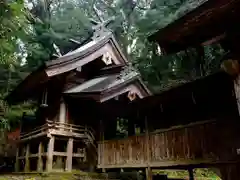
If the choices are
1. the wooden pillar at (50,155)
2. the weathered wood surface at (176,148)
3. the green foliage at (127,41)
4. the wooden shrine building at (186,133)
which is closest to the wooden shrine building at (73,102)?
the wooden pillar at (50,155)

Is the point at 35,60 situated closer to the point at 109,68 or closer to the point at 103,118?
the point at 109,68

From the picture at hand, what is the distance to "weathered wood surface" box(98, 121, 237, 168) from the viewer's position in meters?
7.40

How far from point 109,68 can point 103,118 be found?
3.35 m

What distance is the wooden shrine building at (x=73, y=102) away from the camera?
1200 centimetres

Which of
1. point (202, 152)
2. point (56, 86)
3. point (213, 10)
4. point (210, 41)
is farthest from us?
point (56, 86)

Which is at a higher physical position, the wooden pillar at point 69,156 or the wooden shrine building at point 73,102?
the wooden shrine building at point 73,102

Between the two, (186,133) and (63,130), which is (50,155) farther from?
(186,133)

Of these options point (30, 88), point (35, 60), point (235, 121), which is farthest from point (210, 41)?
point (35, 60)

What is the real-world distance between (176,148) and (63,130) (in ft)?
20.2

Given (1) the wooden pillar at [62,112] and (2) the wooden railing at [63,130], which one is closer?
(2) the wooden railing at [63,130]

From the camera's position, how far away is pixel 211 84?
804 centimetres

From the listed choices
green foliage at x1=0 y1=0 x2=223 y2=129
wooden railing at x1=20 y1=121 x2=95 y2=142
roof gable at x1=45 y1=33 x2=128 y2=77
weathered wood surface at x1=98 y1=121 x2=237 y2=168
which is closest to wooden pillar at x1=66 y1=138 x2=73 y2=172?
wooden railing at x1=20 y1=121 x2=95 y2=142

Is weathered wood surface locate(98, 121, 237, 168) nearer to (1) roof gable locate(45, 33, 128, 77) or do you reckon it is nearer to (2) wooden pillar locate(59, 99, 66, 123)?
(2) wooden pillar locate(59, 99, 66, 123)

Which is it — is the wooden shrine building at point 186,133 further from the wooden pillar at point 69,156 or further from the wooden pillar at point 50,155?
the wooden pillar at point 50,155
